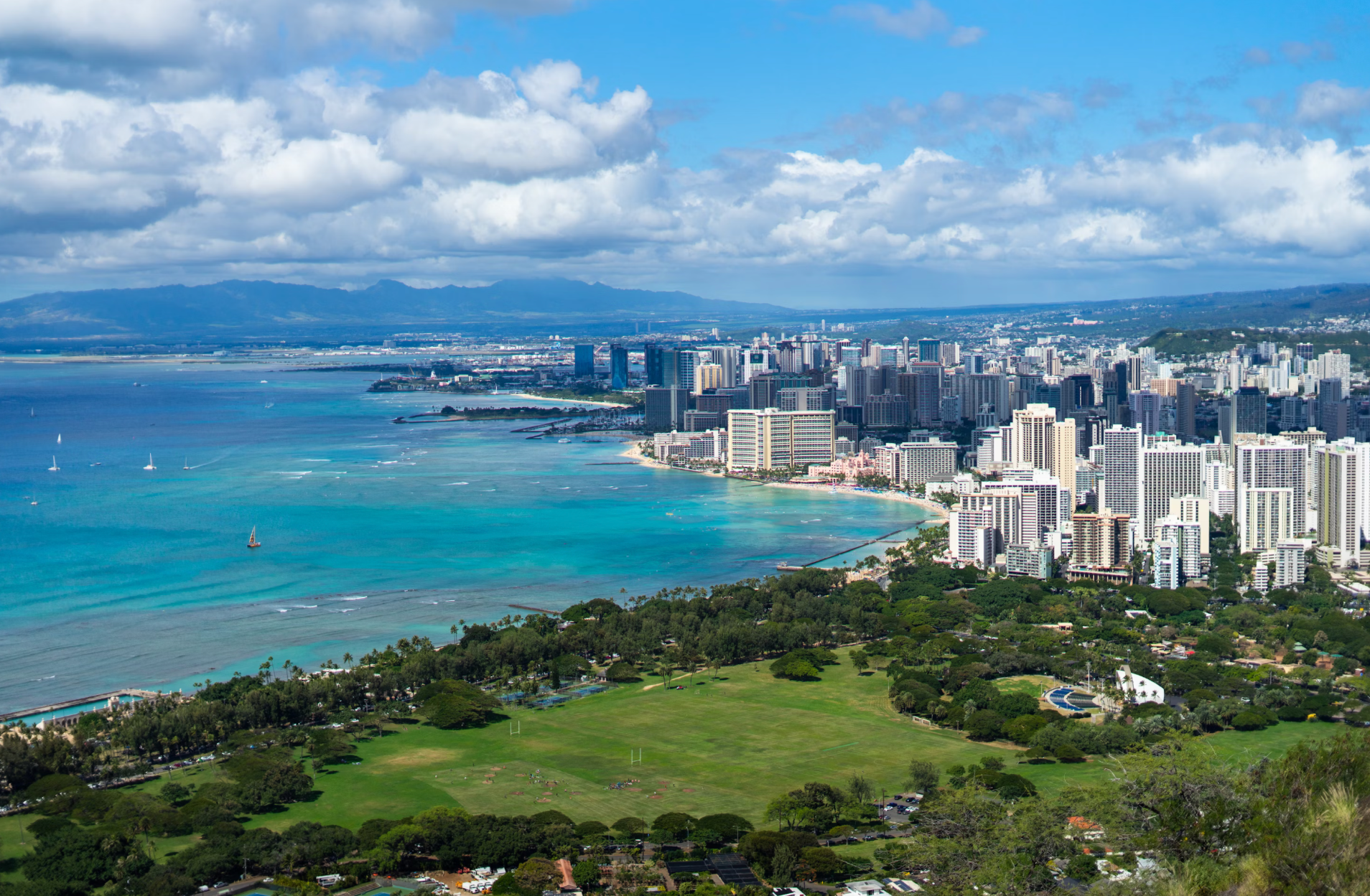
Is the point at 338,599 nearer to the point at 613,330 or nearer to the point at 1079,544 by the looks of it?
the point at 1079,544

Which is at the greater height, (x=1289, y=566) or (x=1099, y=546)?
(x=1099, y=546)

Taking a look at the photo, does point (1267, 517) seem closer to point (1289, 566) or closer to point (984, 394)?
point (1289, 566)

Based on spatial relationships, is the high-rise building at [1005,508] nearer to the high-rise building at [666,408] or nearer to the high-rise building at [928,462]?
the high-rise building at [928,462]

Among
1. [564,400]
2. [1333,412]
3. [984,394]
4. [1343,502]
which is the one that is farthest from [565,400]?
[1343,502]

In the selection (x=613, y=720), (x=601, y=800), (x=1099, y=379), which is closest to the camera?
(x=601, y=800)

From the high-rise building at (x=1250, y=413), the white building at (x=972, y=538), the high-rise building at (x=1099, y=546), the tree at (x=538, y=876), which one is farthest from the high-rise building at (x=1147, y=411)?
the tree at (x=538, y=876)

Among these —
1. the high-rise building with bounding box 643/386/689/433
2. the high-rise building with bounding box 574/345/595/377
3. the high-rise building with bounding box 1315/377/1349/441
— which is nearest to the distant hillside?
the high-rise building with bounding box 574/345/595/377

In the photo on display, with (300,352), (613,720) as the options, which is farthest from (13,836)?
(300,352)
